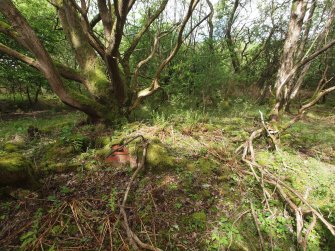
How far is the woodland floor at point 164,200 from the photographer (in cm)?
235

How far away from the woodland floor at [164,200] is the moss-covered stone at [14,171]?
19 cm

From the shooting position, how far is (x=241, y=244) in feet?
7.77

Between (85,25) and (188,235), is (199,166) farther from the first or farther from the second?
(85,25)

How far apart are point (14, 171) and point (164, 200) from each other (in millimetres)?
2000

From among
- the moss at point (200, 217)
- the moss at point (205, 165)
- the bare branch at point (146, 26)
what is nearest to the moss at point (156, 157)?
the moss at point (205, 165)

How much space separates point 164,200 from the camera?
9.41 feet

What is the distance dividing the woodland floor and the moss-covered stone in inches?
7.4

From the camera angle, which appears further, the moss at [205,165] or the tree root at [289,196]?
the moss at [205,165]

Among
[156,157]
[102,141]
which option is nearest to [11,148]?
[102,141]

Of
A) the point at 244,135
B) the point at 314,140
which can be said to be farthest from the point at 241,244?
the point at 314,140

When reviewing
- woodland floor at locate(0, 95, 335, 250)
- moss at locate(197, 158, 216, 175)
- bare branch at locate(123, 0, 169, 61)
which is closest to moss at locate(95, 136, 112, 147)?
woodland floor at locate(0, 95, 335, 250)

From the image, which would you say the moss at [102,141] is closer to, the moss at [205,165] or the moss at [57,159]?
the moss at [57,159]

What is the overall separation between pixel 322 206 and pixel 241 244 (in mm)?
1407

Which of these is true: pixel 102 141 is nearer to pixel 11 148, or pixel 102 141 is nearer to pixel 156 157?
pixel 156 157
